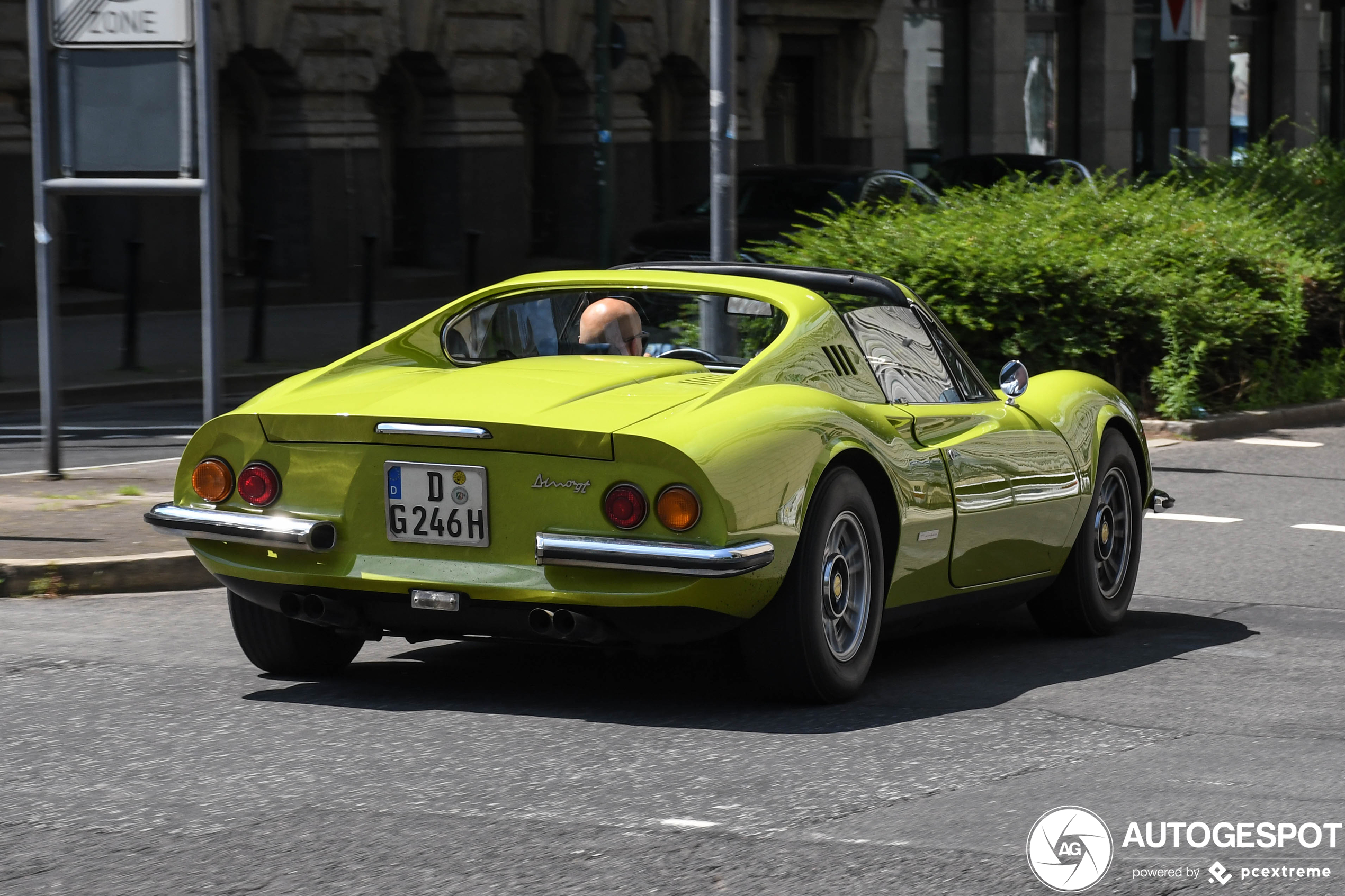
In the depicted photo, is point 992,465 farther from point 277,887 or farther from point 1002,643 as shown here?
point 277,887

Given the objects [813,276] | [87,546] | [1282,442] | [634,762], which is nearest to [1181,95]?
[1282,442]

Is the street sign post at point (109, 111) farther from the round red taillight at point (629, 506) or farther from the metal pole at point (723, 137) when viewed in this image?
the round red taillight at point (629, 506)

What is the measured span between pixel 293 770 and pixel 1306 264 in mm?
12674

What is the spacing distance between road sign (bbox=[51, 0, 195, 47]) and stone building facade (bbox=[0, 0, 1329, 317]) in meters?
10.5

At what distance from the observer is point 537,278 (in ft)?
22.4

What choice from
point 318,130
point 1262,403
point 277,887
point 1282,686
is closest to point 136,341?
point 318,130

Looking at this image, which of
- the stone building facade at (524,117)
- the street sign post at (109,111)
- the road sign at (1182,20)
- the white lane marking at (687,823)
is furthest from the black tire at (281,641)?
the stone building facade at (524,117)

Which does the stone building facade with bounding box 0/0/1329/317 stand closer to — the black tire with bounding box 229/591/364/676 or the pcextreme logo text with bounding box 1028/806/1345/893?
the black tire with bounding box 229/591/364/676

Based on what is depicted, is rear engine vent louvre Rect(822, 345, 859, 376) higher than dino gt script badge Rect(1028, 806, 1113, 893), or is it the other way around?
rear engine vent louvre Rect(822, 345, 859, 376)

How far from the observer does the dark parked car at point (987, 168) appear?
25594mm

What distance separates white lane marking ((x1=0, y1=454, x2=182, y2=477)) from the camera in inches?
449

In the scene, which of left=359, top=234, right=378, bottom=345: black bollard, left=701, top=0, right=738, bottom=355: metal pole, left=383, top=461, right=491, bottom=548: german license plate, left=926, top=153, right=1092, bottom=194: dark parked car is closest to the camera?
left=383, top=461, right=491, bottom=548: german license plate

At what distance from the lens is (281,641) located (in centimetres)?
630

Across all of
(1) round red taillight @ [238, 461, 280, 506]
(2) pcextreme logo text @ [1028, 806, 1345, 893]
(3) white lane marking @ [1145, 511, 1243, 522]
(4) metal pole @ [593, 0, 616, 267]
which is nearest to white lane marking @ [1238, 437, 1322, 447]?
(3) white lane marking @ [1145, 511, 1243, 522]
